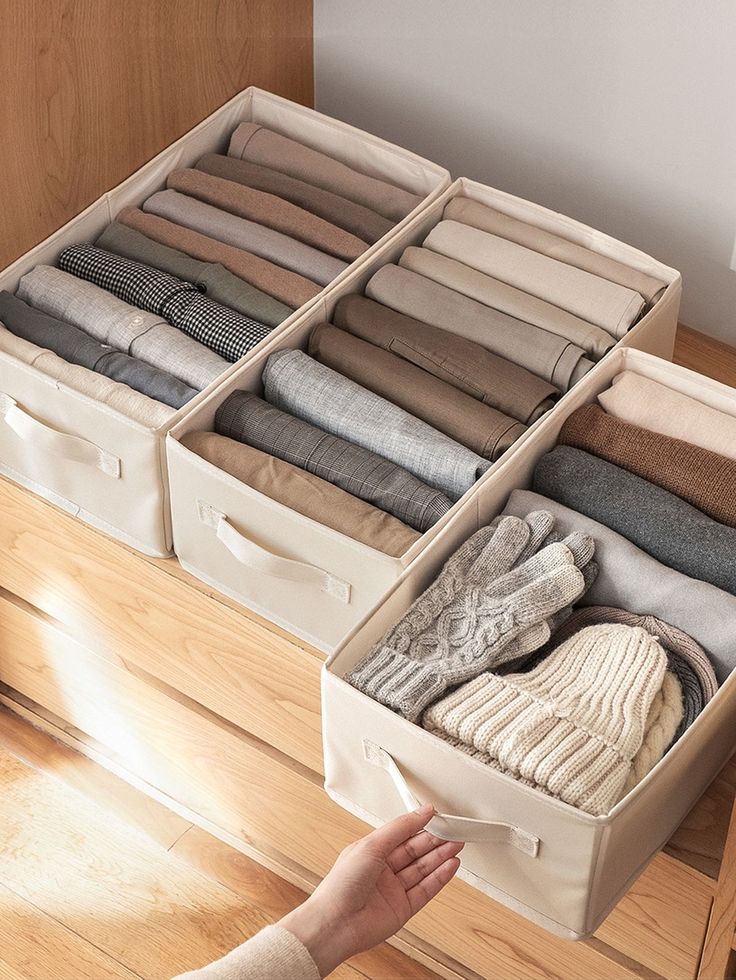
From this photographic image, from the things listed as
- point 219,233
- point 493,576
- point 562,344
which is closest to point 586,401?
point 562,344

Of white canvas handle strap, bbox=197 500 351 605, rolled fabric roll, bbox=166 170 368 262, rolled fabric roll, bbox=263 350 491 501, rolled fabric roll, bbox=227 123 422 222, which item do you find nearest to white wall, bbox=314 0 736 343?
rolled fabric roll, bbox=227 123 422 222

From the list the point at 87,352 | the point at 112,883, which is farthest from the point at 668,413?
the point at 112,883

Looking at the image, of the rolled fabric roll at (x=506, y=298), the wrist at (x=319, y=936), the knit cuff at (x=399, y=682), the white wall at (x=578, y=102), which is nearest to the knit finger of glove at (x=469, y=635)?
the knit cuff at (x=399, y=682)

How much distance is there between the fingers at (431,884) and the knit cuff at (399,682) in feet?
0.48

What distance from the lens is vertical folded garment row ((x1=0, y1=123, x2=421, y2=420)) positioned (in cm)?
153

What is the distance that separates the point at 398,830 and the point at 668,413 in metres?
0.56

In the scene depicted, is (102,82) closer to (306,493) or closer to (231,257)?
(231,257)

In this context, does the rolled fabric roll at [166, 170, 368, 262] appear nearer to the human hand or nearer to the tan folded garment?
the tan folded garment

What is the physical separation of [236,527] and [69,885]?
2.07 feet

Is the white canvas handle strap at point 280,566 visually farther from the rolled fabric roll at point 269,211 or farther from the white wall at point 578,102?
the white wall at point 578,102

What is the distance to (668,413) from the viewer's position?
1440 millimetres

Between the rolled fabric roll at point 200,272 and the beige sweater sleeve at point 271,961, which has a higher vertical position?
the rolled fabric roll at point 200,272

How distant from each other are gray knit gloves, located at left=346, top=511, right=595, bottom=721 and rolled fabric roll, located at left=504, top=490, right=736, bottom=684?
2cm

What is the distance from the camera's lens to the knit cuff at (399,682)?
1190mm
